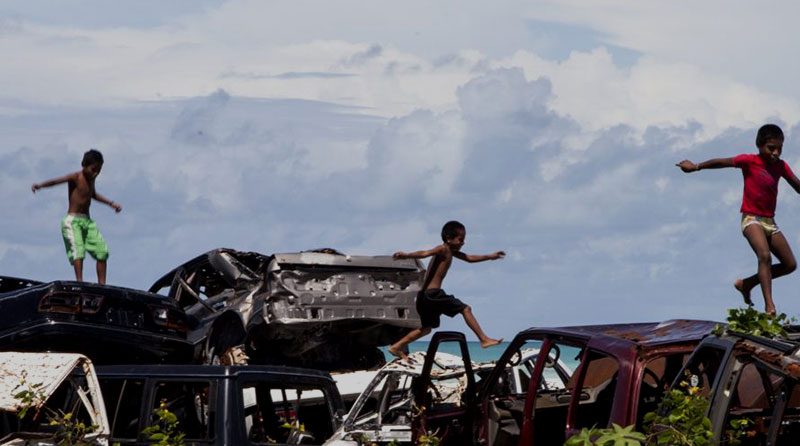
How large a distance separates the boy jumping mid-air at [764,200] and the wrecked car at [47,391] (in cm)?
523

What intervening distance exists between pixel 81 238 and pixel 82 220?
234 mm

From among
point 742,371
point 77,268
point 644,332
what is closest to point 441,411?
point 644,332

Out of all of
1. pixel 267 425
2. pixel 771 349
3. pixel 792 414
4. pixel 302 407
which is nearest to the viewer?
pixel 771 349

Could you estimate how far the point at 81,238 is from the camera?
16.7 metres

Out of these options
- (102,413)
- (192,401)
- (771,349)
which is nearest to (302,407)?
(192,401)

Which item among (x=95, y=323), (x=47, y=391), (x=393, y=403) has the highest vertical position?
(x=95, y=323)

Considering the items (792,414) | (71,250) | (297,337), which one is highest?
(71,250)

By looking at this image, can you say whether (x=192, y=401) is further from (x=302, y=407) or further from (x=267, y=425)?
(x=302, y=407)

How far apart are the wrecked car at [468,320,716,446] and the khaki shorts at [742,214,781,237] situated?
1420 mm

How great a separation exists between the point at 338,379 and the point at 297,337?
42.9 inches

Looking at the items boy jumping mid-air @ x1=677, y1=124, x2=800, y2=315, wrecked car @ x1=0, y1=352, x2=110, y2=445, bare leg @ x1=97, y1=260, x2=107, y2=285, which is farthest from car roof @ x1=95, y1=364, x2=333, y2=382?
bare leg @ x1=97, y1=260, x2=107, y2=285

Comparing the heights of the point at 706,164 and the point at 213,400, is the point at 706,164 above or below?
above

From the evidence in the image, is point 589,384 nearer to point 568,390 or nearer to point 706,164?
point 568,390

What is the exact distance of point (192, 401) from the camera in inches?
374
